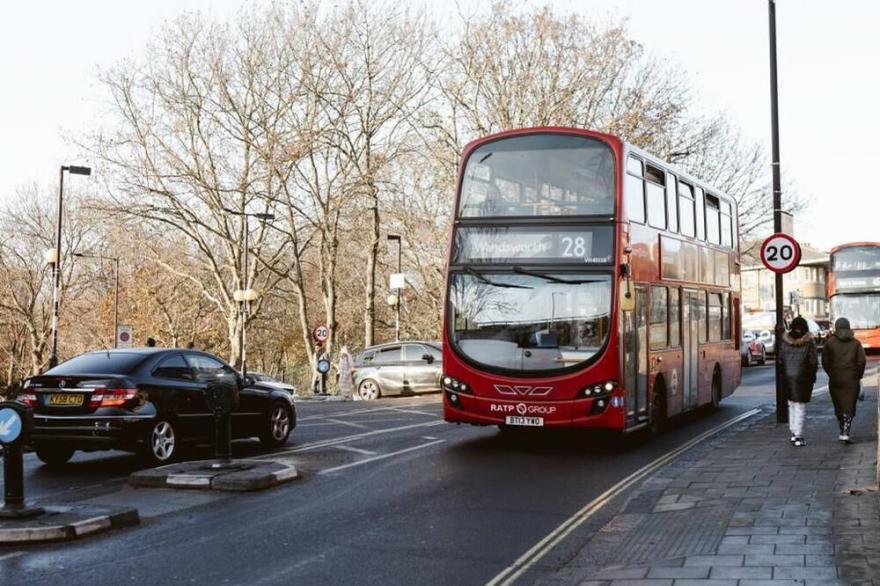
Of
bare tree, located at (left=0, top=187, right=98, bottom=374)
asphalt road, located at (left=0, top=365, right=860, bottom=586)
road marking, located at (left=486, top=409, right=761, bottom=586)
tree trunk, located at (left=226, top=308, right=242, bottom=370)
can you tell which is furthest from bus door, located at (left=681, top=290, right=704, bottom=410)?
bare tree, located at (left=0, top=187, right=98, bottom=374)

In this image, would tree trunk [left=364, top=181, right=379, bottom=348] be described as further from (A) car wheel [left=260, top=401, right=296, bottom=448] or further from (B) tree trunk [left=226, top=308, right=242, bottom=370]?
(A) car wheel [left=260, top=401, right=296, bottom=448]

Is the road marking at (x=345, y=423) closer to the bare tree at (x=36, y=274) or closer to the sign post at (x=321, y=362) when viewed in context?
the sign post at (x=321, y=362)

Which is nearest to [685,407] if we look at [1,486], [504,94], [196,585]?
[1,486]

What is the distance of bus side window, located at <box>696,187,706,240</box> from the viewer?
18.2m

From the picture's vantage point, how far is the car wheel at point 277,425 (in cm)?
1516

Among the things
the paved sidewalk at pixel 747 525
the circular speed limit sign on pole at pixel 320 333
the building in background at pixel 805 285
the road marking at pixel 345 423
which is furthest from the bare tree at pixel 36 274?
the building in background at pixel 805 285

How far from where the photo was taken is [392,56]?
3962cm

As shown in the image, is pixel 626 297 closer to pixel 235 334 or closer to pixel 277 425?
pixel 277 425

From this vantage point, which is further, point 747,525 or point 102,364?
point 102,364

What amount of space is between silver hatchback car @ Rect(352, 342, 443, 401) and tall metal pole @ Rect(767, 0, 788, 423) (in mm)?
12346

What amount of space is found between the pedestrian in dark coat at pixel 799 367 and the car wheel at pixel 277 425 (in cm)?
694

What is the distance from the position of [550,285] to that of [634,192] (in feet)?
5.96

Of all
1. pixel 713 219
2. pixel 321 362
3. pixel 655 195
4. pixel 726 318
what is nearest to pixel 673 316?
pixel 655 195

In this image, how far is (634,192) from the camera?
1441cm
